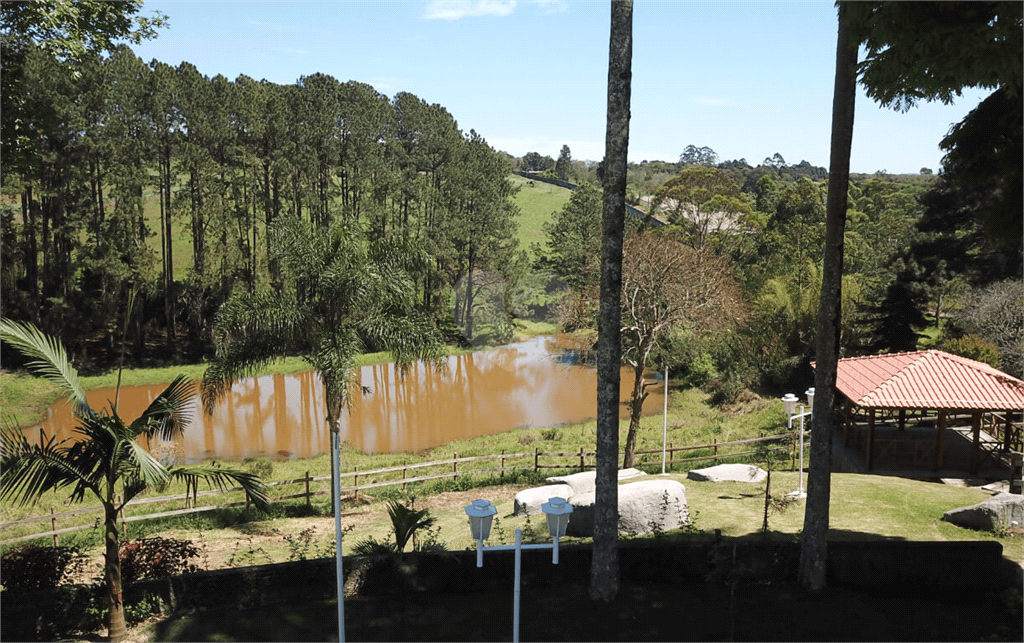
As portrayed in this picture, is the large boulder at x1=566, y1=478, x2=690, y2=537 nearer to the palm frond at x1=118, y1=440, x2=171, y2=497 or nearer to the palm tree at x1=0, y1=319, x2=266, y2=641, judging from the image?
the palm tree at x1=0, y1=319, x2=266, y2=641

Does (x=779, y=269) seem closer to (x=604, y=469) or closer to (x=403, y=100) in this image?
(x=403, y=100)

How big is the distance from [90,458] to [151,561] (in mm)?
1846

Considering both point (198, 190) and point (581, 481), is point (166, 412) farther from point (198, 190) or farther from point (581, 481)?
point (198, 190)

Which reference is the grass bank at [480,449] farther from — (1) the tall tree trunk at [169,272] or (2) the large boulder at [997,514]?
(1) the tall tree trunk at [169,272]

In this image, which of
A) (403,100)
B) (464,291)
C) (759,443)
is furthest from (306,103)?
(759,443)

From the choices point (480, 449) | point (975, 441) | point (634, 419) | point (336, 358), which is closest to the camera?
point (336, 358)

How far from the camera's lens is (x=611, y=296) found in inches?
343

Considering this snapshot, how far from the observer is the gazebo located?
1672cm

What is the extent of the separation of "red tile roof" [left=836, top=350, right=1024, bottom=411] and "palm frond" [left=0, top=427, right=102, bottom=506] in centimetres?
1510

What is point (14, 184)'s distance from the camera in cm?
2953

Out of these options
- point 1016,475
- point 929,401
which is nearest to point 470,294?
point 929,401

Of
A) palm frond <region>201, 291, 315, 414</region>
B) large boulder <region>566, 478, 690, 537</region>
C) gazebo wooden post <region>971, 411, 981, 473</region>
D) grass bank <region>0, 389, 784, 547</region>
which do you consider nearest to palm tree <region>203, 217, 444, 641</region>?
palm frond <region>201, 291, 315, 414</region>

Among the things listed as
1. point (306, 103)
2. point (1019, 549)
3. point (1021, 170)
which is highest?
point (306, 103)

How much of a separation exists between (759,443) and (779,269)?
2017cm
